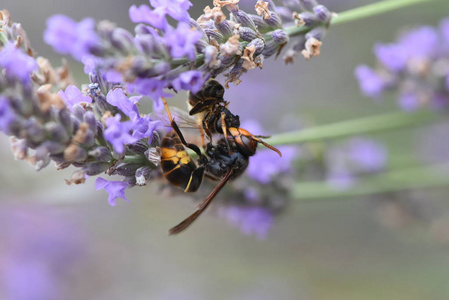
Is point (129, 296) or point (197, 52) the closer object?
point (197, 52)

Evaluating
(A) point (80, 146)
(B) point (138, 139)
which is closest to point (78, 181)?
(A) point (80, 146)

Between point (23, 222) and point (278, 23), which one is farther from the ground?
point (278, 23)

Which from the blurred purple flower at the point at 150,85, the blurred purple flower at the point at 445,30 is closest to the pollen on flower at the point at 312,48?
the blurred purple flower at the point at 150,85

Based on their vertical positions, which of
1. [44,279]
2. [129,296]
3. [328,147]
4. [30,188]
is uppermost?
[328,147]

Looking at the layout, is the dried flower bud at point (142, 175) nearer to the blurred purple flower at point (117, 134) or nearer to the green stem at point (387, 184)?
the blurred purple flower at point (117, 134)

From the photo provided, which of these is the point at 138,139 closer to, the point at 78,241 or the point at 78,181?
the point at 78,181

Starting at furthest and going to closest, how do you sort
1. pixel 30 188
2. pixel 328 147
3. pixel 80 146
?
pixel 30 188
pixel 328 147
pixel 80 146

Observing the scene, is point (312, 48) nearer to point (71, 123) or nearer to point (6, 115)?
point (71, 123)

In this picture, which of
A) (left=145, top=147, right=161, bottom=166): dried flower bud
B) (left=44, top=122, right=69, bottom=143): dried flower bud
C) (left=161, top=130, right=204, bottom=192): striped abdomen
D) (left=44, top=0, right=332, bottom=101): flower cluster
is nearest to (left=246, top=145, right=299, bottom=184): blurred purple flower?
(left=161, top=130, right=204, bottom=192): striped abdomen
